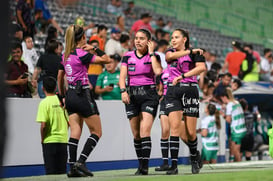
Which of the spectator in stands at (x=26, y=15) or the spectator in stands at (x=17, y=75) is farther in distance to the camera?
the spectator in stands at (x=26, y=15)

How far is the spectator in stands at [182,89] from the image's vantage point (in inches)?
346

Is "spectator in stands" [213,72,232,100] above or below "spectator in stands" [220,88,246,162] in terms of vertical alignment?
above

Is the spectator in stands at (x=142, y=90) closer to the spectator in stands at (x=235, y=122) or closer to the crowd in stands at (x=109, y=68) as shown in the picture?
the crowd in stands at (x=109, y=68)

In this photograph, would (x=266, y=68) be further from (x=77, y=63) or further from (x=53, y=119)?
(x=77, y=63)

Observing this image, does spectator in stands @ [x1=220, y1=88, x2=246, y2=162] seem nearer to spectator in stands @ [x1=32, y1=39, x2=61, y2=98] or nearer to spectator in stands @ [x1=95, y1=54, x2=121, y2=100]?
spectator in stands @ [x1=95, y1=54, x2=121, y2=100]

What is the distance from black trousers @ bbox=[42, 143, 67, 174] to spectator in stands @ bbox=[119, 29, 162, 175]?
1392 mm

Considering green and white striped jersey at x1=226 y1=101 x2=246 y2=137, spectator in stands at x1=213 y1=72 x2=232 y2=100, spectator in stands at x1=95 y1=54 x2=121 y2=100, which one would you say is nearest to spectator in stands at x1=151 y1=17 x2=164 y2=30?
spectator in stands at x1=213 y1=72 x2=232 y2=100

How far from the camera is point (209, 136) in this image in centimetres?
1477

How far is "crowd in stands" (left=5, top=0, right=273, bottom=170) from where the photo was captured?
1167cm

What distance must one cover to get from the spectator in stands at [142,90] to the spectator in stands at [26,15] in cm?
502

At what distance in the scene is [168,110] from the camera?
29.0ft

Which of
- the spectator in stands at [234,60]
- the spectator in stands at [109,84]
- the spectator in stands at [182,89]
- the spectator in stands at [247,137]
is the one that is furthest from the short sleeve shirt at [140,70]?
the spectator in stands at [234,60]

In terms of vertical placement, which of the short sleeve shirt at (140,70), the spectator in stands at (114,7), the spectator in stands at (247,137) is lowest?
the spectator in stands at (247,137)

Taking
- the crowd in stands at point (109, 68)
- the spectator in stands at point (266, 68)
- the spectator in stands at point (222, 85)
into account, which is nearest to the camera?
the crowd in stands at point (109, 68)
